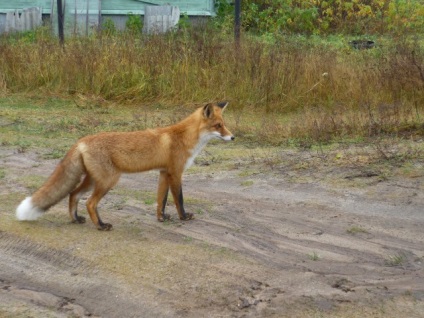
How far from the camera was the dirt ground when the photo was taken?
18.1 feet

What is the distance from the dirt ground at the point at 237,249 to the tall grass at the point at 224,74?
163 inches

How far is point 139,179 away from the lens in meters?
9.28

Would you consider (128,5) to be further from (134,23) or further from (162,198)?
(162,198)

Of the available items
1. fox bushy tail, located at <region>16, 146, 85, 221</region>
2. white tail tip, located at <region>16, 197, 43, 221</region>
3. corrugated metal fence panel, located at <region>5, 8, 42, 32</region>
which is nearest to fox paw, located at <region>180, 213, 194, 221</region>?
fox bushy tail, located at <region>16, 146, 85, 221</region>

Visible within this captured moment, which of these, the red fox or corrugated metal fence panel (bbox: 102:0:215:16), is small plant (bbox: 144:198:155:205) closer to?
the red fox

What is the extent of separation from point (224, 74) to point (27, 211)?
25.4ft

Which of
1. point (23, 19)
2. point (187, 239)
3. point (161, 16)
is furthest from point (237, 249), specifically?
point (23, 19)

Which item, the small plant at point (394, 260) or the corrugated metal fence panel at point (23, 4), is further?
the corrugated metal fence panel at point (23, 4)

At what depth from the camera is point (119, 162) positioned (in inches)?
283

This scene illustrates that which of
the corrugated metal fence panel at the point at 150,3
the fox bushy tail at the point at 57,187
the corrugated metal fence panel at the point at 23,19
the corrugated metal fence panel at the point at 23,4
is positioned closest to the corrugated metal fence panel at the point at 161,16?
the corrugated metal fence panel at the point at 150,3

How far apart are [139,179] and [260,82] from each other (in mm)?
5328

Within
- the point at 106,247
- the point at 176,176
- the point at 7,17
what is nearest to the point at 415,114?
the point at 176,176

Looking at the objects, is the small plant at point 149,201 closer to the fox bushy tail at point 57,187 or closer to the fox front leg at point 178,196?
the fox front leg at point 178,196

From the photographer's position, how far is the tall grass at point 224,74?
13383 millimetres
